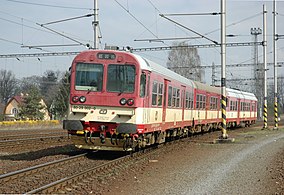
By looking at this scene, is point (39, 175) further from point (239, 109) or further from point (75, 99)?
point (239, 109)

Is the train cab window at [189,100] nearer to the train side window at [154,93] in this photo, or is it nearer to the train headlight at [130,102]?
the train side window at [154,93]

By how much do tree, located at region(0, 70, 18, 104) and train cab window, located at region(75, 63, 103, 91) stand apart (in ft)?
306

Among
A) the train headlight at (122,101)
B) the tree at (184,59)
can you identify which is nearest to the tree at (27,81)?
the tree at (184,59)

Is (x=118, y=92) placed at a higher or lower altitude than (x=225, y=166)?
higher

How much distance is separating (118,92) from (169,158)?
2889 millimetres

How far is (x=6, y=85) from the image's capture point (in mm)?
103812

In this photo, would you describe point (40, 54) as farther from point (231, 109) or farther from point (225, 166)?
point (225, 166)

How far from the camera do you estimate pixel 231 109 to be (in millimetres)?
35156

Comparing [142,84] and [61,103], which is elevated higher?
[61,103]

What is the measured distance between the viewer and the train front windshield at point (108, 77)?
1390cm

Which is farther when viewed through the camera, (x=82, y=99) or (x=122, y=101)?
(x=82, y=99)

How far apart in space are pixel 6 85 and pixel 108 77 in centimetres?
9494

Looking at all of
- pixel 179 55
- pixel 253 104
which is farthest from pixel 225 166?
pixel 179 55

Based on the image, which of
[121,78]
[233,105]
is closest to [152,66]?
[121,78]
